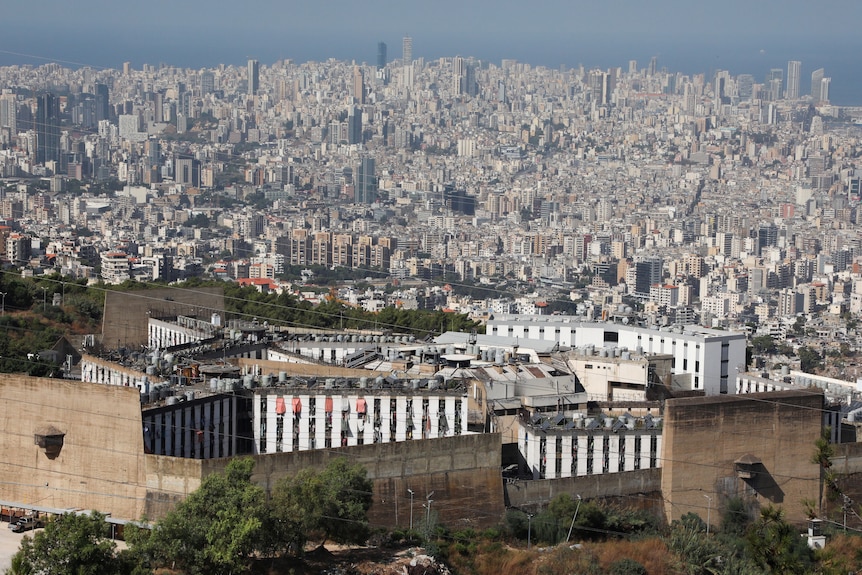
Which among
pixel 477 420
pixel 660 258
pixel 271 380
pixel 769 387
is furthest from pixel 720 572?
pixel 660 258

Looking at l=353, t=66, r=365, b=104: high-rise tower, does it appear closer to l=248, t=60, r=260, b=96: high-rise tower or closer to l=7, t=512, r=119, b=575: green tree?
l=248, t=60, r=260, b=96: high-rise tower

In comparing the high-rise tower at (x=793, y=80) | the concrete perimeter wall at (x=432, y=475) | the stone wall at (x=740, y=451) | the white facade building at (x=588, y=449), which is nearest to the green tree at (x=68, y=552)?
the concrete perimeter wall at (x=432, y=475)

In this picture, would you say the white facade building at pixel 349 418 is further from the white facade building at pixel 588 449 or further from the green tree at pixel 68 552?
the green tree at pixel 68 552

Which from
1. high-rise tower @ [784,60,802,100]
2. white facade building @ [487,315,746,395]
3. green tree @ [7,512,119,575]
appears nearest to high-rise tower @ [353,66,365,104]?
high-rise tower @ [784,60,802,100]

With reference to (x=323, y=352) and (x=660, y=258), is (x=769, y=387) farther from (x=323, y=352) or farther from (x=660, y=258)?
(x=660, y=258)

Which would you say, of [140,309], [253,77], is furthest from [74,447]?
[253,77]

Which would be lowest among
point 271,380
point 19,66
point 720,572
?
point 720,572
